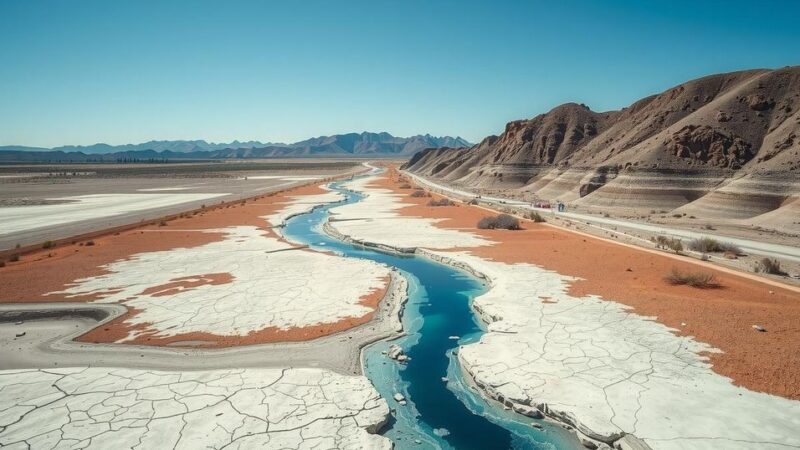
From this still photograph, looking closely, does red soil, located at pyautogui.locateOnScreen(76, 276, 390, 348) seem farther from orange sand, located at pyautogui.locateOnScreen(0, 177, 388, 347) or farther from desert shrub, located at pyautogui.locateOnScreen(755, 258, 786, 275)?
desert shrub, located at pyautogui.locateOnScreen(755, 258, 786, 275)

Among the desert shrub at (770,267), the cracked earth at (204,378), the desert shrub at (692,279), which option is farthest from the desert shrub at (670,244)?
the cracked earth at (204,378)

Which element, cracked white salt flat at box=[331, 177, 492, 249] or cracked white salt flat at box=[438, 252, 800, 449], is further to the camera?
cracked white salt flat at box=[331, 177, 492, 249]

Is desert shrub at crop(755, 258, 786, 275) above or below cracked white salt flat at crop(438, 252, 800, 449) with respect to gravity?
above

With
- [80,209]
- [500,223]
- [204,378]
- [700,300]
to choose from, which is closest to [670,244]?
[700,300]

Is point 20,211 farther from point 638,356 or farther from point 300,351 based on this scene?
point 638,356

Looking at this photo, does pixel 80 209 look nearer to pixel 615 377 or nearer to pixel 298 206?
pixel 298 206

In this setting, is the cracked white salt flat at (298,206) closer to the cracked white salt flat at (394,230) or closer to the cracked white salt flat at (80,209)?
the cracked white salt flat at (394,230)

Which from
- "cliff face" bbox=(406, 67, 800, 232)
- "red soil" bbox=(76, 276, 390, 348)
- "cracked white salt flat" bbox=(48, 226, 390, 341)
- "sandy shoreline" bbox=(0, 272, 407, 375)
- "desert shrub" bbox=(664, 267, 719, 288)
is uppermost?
"cliff face" bbox=(406, 67, 800, 232)

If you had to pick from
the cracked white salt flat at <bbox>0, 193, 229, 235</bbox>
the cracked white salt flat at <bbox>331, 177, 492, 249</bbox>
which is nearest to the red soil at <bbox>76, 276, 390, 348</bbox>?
the cracked white salt flat at <bbox>331, 177, 492, 249</bbox>
